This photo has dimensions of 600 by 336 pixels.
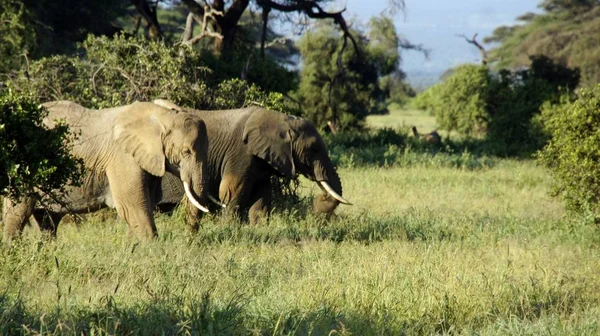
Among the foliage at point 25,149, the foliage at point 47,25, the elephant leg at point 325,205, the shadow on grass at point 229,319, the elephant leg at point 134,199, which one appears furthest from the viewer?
the foliage at point 47,25

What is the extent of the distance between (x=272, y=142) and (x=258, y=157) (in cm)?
30

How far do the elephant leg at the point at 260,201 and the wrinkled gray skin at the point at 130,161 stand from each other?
6.08ft

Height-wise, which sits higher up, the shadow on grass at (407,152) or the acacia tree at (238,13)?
the acacia tree at (238,13)

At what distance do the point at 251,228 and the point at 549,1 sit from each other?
4253 cm

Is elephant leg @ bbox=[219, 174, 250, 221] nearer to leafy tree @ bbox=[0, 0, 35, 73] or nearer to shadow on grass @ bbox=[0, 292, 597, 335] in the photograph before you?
shadow on grass @ bbox=[0, 292, 597, 335]

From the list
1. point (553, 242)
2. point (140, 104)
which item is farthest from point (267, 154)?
point (553, 242)

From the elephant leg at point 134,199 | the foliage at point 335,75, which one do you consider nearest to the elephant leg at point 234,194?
the elephant leg at point 134,199

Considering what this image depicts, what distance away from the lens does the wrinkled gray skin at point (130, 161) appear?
30.4 feet

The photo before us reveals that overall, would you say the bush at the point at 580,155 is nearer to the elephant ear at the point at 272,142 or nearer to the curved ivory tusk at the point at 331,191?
the curved ivory tusk at the point at 331,191

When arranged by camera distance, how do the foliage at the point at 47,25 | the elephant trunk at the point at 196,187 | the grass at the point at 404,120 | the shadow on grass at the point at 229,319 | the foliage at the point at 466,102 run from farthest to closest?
the grass at the point at 404,120 < the foliage at the point at 466,102 < the foliage at the point at 47,25 < the elephant trunk at the point at 196,187 < the shadow on grass at the point at 229,319

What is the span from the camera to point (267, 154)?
11.3 metres

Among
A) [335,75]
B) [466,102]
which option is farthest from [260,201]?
[466,102]

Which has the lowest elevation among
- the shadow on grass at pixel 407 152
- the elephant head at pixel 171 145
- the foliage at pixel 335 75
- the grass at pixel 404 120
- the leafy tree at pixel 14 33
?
the grass at pixel 404 120

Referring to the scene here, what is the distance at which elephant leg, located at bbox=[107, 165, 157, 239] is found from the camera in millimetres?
9312
